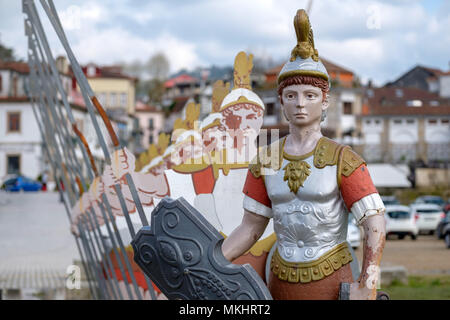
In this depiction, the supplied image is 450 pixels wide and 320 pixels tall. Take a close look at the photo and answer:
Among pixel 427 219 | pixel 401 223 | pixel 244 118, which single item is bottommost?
pixel 427 219

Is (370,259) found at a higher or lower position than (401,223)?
higher

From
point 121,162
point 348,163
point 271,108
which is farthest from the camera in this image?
point 271,108

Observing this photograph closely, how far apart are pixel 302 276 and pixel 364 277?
312 millimetres

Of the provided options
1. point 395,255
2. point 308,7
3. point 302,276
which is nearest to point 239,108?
point 308,7

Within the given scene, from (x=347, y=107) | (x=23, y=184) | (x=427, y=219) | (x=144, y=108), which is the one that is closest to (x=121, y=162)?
(x=427, y=219)

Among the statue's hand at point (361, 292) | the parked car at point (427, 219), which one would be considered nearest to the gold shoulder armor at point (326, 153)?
the statue's hand at point (361, 292)

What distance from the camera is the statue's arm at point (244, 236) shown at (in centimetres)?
360

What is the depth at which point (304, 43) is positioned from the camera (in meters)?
3.52

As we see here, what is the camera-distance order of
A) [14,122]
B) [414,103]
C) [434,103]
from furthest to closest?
[414,103] → [434,103] → [14,122]

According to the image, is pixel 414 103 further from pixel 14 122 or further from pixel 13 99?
pixel 13 99

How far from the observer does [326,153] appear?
3.46 metres

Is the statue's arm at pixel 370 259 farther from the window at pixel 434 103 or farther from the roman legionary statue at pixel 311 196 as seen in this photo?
the window at pixel 434 103

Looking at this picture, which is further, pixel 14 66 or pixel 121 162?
pixel 14 66

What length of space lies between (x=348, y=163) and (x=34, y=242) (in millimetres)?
15124
